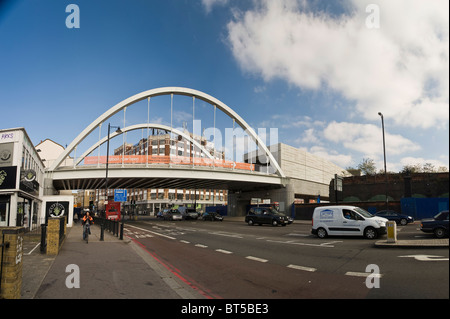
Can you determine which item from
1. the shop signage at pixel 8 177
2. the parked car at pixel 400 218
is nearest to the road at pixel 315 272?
the shop signage at pixel 8 177

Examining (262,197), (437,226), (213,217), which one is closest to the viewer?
(437,226)

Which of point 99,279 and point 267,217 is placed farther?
point 267,217

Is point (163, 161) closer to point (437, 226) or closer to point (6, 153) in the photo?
point (6, 153)

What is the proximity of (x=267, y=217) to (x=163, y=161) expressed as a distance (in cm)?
1986

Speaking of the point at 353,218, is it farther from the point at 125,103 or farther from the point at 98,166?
the point at 125,103

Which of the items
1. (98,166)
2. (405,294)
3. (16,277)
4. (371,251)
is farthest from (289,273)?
(98,166)

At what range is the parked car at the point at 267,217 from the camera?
30859 millimetres

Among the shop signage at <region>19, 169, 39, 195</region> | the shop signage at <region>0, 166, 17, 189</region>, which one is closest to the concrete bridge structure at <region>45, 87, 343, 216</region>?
the shop signage at <region>19, 169, 39, 195</region>

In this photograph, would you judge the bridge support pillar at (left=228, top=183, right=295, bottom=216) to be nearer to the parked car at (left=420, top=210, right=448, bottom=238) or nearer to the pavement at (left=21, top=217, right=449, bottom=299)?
the parked car at (left=420, top=210, right=448, bottom=238)

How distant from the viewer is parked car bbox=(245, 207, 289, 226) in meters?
30.9

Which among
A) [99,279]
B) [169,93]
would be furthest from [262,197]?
[99,279]

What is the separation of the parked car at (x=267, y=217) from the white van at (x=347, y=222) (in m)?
13.5

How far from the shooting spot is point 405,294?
5469mm

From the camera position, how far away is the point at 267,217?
31719 millimetres
